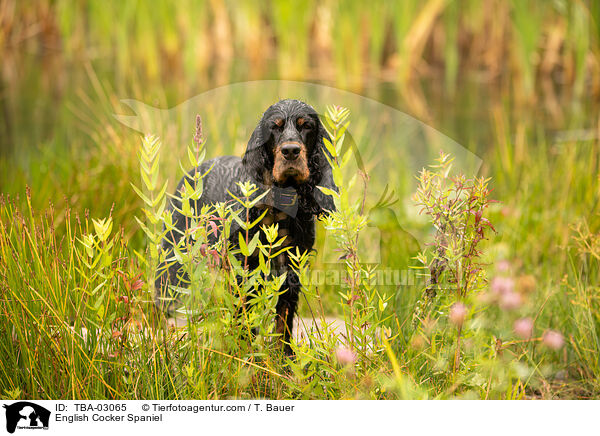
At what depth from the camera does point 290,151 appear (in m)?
1.73

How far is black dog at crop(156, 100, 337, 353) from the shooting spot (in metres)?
1.76

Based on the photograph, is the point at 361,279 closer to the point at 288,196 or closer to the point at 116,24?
the point at 288,196

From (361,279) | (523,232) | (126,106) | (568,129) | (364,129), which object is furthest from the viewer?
Answer: (568,129)

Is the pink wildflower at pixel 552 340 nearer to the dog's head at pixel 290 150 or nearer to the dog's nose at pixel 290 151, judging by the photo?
the dog's head at pixel 290 150

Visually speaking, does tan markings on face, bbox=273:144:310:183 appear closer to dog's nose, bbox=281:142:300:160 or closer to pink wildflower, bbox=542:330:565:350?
dog's nose, bbox=281:142:300:160

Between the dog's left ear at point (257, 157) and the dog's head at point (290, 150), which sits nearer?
the dog's head at point (290, 150)

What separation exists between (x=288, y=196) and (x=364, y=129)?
38.1 inches

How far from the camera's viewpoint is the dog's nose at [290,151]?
1.73 m
